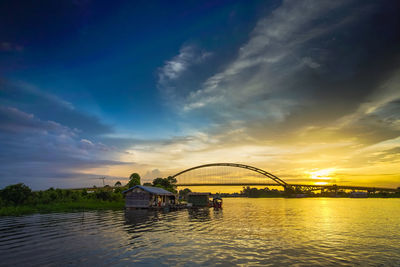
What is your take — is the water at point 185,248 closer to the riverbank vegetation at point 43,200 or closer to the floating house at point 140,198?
the riverbank vegetation at point 43,200

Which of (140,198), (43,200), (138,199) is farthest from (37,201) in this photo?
(140,198)

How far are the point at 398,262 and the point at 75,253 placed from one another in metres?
21.5

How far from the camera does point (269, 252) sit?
17.0 meters

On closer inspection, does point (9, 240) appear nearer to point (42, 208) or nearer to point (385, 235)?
point (42, 208)

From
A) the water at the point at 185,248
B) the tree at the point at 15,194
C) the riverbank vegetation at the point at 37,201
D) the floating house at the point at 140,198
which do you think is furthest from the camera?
the floating house at the point at 140,198

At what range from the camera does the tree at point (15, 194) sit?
40.2 m

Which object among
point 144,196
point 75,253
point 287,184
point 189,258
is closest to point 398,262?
point 189,258

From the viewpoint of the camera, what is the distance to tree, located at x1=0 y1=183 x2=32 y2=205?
40.2 m

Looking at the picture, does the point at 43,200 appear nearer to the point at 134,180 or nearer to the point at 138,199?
the point at 138,199

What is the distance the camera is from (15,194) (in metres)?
40.7

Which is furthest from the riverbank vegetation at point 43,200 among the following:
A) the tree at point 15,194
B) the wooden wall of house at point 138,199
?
the wooden wall of house at point 138,199

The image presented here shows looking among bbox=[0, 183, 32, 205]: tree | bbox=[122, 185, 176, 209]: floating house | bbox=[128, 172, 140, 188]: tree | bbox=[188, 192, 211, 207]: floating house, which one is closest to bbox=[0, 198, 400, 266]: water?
bbox=[0, 183, 32, 205]: tree

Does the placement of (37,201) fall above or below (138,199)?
above

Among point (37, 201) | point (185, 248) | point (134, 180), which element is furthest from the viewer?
point (134, 180)
